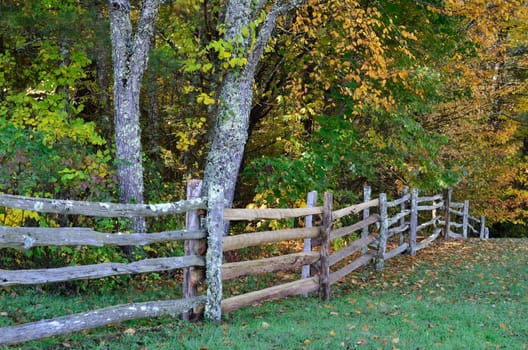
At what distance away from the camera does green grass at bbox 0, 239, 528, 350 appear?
5.08m

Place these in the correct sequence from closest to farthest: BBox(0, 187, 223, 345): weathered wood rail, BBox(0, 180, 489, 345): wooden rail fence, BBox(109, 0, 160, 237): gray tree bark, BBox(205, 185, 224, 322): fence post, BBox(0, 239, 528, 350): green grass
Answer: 1. BBox(0, 187, 223, 345): weathered wood rail
2. BBox(0, 180, 489, 345): wooden rail fence
3. BBox(0, 239, 528, 350): green grass
4. BBox(205, 185, 224, 322): fence post
5. BBox(109, 0, 160, 237): gray tree bark

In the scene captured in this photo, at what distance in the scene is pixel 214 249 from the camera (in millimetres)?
5902

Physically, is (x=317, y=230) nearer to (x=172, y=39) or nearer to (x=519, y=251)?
(x=172, y=39)

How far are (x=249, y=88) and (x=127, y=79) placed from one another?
1.96 metres

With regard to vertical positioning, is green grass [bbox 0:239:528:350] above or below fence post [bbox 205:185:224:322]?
below

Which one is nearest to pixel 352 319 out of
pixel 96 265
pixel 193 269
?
pixel 193 269

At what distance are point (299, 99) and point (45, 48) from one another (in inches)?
220

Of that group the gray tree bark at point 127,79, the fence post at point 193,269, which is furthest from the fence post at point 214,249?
the gray tree bark at point 127,79

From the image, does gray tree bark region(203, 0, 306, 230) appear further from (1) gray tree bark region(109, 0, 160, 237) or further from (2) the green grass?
(2) the green grass

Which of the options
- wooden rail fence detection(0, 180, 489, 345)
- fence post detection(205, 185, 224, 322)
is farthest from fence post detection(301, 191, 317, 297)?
fence post detection(205, 185, 224, 322)

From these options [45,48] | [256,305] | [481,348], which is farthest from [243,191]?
[481,348]

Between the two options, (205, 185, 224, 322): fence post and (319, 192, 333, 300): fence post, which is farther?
(319, 192, 333, 300): fence post

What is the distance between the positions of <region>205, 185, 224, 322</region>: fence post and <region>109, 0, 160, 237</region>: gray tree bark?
2.72 meters

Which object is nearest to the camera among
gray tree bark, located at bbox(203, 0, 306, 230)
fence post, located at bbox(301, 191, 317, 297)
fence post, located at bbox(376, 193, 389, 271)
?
fence post, located at bbox(301, 191, 317, 297)
